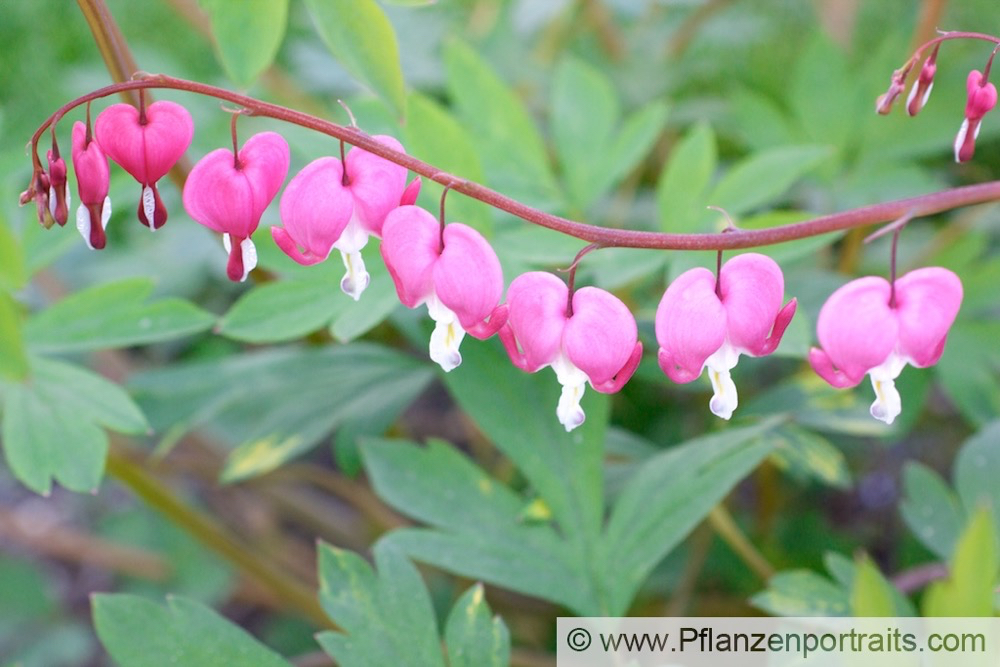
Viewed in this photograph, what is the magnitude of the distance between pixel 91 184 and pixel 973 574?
2.17 feet

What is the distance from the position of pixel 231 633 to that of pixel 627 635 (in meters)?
0.40

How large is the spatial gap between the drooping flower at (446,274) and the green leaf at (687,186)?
0.53 m

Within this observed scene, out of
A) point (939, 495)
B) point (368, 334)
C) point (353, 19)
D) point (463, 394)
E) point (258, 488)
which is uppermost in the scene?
point (353, 19)

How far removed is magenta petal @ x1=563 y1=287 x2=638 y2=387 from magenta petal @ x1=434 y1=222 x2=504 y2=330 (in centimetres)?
6

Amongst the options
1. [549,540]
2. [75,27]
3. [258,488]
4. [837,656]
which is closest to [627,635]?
[549,540]

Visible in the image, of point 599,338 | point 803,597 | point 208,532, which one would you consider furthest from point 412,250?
point 208,532

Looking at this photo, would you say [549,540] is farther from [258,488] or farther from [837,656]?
[258,488]

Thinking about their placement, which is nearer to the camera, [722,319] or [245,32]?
[722,319]

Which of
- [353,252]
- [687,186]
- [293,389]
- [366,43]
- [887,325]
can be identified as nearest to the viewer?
[887,325]

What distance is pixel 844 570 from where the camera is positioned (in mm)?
903

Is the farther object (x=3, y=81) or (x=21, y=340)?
(x=3, y=81)

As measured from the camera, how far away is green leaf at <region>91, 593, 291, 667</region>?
86 centimetres

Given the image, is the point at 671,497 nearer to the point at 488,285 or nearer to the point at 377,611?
the point at 377,611

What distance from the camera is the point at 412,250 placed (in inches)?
26.2
